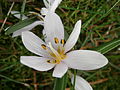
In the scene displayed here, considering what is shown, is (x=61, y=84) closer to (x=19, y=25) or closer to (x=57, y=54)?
(x=57, y=54)

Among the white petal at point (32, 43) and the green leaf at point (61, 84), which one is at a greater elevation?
the white petal at point (32, 43)

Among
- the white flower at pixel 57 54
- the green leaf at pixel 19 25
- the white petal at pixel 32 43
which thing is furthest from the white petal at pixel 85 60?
the green leaf at pixel 19 25

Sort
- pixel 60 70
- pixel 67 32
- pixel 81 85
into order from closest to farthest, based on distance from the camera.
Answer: pixel 60 70, pixel 81 85, pixel 67 32

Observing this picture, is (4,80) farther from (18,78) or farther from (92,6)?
(92,6)

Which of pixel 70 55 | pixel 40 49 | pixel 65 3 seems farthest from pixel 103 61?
pixel 65 3

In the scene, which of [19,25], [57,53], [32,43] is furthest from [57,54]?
[19,25]

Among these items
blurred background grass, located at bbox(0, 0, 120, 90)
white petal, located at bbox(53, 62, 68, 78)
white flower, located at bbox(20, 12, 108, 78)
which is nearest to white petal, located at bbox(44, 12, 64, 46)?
white flower, located at bbox(20, 12, 108, 78)

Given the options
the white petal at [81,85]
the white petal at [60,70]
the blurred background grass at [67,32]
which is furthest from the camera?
the blurred background grass at [67,32]

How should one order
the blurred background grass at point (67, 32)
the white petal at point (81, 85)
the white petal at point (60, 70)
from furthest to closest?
the blurred background grass at point (67, 32), the white petal at point (81, 85), the white petal at point (60, 70)

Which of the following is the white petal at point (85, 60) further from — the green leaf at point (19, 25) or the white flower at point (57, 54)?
the green leaf at point (19, 25)
